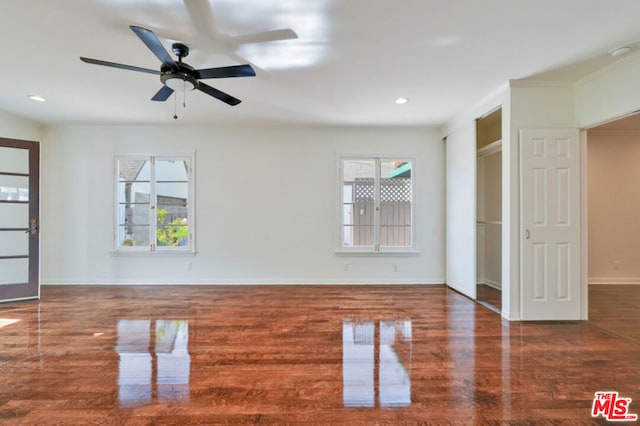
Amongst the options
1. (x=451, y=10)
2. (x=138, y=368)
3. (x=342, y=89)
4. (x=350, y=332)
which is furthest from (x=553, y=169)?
(x=138, y=368)

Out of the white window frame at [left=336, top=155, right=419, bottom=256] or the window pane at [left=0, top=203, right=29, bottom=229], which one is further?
the white window frame at [left=336, top=155, right=419, bottom=256]

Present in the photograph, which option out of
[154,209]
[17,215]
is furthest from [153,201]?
[17,215]

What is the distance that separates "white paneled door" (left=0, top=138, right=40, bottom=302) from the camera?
3.98 meters

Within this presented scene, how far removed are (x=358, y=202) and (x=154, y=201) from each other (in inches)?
138

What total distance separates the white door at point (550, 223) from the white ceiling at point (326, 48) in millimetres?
780

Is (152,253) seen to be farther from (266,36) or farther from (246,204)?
(266,36)

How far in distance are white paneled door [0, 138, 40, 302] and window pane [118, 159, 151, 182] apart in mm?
1046

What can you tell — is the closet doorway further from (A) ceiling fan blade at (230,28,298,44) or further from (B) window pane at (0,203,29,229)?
(B) window pane at (0,203,29,229)

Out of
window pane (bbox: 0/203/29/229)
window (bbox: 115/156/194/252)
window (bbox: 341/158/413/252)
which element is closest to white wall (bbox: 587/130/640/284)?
window (bbox: 341/158/413/252)

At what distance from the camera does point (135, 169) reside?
4898 millimetres

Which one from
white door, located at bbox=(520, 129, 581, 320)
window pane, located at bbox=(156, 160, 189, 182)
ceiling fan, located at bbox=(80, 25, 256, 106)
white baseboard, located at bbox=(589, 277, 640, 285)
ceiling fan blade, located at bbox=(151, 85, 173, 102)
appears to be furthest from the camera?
window pane, located at bbox=(156, 160, 189, 182)

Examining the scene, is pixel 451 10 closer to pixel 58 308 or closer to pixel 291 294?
pixel 291 294

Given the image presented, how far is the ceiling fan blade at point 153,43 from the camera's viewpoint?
188cm

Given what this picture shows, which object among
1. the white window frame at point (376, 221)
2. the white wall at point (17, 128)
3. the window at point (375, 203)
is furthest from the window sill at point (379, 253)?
the white wall at point (17, 128)
